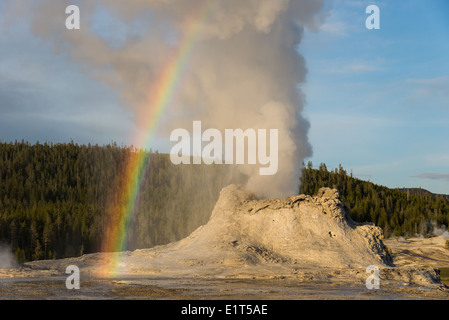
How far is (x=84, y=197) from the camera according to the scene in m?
129

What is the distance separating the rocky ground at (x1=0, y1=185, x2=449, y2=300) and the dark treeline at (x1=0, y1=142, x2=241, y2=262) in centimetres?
3302

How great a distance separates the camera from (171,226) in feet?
335

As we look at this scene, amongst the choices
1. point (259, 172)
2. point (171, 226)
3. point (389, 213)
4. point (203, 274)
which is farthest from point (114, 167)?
point (203, 274)

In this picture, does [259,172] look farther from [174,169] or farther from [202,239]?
[174,169]

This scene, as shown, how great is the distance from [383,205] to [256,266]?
110938 millimetres

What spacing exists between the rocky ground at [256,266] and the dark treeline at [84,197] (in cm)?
3302

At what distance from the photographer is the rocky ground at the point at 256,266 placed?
27516 millimetres
